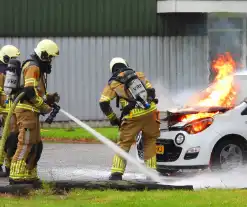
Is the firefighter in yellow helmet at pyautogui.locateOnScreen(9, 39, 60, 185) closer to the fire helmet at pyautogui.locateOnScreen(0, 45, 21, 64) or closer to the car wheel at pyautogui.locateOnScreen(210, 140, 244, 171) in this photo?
the fire helmet at pyautogui.locateOnScreen(0, 45, 21, 64)

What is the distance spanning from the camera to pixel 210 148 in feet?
39.6

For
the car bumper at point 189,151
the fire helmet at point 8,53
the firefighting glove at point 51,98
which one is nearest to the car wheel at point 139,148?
the car bumper at point 189,151

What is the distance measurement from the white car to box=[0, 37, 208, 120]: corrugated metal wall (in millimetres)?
11084

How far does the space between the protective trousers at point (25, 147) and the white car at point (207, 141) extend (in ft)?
5.80

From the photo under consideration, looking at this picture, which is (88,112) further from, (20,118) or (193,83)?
(20,118)

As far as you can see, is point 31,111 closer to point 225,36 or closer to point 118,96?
point 118,96

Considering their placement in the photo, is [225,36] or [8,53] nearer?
[8,53]

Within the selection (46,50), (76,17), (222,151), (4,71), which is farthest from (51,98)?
(76,17)

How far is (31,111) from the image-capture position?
11.3 m

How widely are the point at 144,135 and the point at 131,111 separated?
44 centimetres

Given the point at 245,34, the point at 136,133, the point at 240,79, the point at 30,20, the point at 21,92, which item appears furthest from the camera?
the point at 245,34

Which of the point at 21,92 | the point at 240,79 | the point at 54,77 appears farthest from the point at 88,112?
the point at 21,92

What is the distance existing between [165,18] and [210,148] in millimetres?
12268

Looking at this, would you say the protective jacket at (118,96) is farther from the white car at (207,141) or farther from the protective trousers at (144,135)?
the white car at (207,141)
